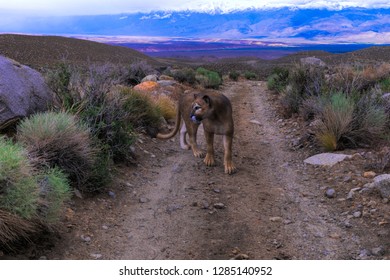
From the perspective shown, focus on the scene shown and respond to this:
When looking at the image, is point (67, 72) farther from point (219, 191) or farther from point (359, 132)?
point (359, 132)

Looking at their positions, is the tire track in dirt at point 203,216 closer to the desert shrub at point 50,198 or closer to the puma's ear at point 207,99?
the desert shrub at point 50,198

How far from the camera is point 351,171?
8.28m

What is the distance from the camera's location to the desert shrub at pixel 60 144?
705 cm

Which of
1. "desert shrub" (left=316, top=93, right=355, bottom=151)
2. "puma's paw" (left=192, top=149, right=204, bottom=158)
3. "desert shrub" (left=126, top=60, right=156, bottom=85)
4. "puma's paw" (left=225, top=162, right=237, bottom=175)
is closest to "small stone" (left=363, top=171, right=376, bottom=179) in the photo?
"desert shrub" (left=316, top=93, right=355, bottom=151)

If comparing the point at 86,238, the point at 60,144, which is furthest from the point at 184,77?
the point at 86,238

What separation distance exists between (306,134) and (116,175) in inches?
179

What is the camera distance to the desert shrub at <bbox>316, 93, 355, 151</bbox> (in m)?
9.70

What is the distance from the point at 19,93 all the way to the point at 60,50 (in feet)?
141

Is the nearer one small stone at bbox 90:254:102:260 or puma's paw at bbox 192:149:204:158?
small stone at bbox 90:254:102:260

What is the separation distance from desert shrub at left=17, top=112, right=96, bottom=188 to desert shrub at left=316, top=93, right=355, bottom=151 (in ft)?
15.4

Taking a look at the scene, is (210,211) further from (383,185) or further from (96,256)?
(383,185)

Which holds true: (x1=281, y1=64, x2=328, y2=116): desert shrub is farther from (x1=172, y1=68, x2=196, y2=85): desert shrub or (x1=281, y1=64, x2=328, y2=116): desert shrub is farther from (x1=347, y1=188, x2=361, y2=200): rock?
(x1=172, y1=68, x2=196, y2=85): desert shrub

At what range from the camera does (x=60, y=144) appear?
7.17 meters

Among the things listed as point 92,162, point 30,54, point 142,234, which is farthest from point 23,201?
point 30,54
